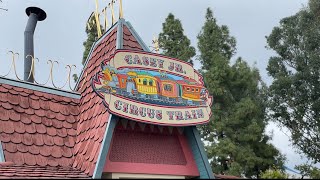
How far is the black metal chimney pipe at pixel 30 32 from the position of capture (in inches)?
411

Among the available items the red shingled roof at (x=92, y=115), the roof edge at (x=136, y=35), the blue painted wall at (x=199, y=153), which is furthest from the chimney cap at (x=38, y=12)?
the blue painted wall at (x=199, y=153)

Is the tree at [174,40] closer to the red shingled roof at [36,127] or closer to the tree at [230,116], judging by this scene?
the tree at [230,116]

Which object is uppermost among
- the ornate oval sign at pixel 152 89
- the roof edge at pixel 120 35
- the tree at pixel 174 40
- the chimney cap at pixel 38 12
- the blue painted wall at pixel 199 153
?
the tree at pixel 174 40

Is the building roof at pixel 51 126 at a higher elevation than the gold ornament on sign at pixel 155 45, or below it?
below

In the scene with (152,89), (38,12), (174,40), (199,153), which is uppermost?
(174,40)

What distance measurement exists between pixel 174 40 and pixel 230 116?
4.68 meters

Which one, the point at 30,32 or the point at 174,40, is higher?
the point at 174,40

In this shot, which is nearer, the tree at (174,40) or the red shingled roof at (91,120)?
the red shingled roof at (91,120)

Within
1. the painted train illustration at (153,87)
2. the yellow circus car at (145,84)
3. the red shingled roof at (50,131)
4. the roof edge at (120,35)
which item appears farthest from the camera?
the roof edge at (120,35)

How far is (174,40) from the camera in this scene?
62.0ft

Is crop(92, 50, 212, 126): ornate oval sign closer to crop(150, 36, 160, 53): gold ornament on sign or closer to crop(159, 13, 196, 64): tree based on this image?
crop(150, 36, 160, 53): gold ornament on sign

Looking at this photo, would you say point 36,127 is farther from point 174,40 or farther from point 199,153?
point 174,40

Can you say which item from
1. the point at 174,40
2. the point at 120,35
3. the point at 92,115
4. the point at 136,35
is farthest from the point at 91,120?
the point at 174,40

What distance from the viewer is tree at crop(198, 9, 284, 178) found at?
1556cm
